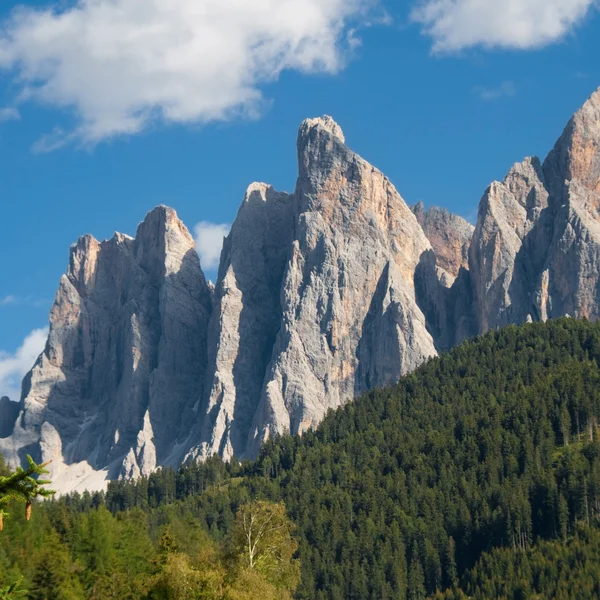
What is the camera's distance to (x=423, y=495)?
155000mm

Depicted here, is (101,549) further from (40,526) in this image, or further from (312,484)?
(312,484)

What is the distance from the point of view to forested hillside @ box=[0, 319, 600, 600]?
396 ft

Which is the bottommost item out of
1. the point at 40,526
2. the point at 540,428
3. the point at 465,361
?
the point at 40,526

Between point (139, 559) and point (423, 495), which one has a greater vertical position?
point (423, 495)

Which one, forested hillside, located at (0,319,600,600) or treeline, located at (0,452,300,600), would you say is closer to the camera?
treeline, located at (0,452,300,600)

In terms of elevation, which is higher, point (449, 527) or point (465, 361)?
point (465, 361)

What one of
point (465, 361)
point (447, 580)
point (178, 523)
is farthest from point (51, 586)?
point (465, 361)

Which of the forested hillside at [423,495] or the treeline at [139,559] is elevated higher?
the forested hillside at [423,495]

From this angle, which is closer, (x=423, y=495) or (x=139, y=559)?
(x=139, y=559)

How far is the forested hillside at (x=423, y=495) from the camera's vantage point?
120812mm

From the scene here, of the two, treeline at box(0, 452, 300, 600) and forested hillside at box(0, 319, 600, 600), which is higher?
forested hillside at box(0, 319, 600, 600)

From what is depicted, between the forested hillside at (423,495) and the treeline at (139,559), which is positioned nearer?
the treeline at (139,559)

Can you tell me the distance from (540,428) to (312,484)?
3315 cm

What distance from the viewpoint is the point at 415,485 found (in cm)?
15800
